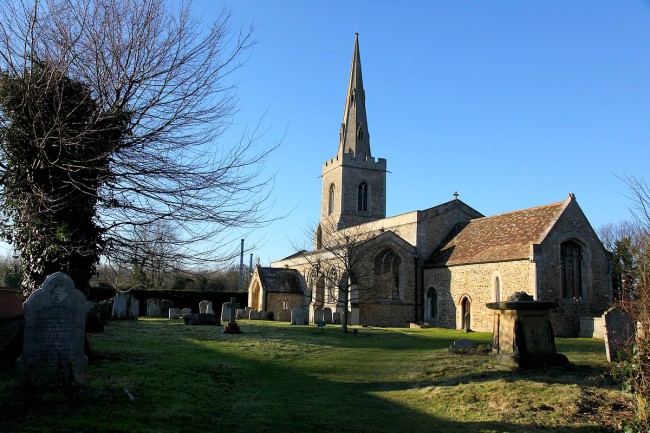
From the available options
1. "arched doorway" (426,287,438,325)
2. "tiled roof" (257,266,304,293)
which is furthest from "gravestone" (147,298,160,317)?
"arched doorway" (426,287,438,325)

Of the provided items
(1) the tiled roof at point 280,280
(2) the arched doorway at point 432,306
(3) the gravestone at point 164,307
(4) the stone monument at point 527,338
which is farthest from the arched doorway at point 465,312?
(4) the stone monument at point 527,338

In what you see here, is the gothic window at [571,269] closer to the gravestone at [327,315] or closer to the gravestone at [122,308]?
the gravestone at [327,315]

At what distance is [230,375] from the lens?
10.9m

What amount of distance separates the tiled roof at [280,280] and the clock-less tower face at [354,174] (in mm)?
10902

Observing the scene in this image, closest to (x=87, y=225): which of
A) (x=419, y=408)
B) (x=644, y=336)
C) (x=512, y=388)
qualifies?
(x=419, y=408)

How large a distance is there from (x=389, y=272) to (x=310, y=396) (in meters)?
23.9

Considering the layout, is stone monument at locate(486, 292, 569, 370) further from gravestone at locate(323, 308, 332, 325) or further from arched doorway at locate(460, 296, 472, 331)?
gravestone at locate(323, 308, 332, 325)

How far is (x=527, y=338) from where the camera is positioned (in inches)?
421

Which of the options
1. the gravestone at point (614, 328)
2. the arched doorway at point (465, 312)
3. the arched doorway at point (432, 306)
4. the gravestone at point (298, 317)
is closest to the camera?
the gravestone at point (614, 328)

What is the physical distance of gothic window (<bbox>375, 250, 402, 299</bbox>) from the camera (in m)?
32.4

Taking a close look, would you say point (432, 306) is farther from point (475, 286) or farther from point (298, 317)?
point (298, 317)

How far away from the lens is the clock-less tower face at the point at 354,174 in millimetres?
48781

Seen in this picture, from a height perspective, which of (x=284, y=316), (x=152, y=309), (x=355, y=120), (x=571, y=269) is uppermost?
(x=355, y=120)

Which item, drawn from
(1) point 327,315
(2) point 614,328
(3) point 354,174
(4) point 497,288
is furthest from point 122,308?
(3) point 354,174
